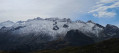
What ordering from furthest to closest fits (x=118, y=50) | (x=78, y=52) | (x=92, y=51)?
(x=78, y=52), (x=92, y=51), (x=118, y=50)

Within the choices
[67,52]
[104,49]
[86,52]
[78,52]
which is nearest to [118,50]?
[104,49]

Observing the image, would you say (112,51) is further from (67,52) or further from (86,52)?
(67,52)

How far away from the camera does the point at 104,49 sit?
5861 inches

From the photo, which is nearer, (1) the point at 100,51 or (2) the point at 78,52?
(1) the point at 100,51

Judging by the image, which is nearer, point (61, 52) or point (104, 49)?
point (104, 49)

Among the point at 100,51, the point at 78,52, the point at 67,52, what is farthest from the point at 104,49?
the point at 67,52

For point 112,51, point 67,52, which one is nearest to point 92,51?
point 112,51

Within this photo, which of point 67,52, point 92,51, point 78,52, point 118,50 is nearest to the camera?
point 118,50

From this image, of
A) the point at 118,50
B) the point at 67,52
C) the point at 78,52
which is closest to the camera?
the point at 118,50

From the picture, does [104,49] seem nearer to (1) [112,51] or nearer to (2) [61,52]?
(1) [112,51]

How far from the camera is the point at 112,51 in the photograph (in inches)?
5468

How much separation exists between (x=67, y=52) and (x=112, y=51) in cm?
4463

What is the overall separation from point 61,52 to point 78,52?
23.0 metres

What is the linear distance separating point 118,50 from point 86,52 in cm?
2270
